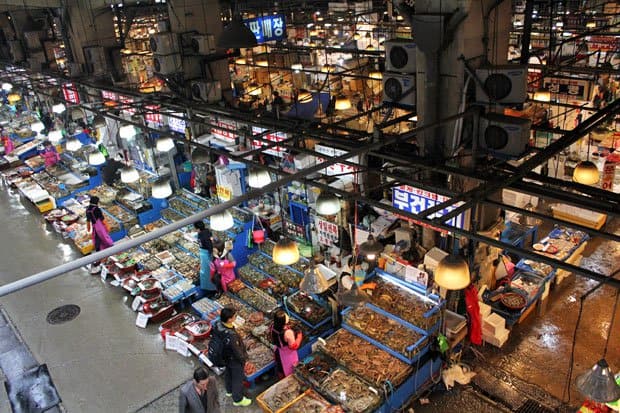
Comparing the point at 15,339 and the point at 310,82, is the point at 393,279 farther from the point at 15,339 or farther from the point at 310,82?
the point at 310,82

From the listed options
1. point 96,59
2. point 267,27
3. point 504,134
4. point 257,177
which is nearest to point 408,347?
point 504,134

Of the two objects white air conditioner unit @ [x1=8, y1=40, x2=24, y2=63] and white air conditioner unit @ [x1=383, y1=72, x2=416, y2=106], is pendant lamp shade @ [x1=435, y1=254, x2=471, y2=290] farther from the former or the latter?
white air conditioner unit @ [x1=8, y1=40, x2=24, y2=63]

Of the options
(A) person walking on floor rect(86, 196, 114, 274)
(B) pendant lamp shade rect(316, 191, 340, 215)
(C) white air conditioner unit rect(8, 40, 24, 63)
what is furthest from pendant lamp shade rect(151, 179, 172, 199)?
(C) white air conditioner unit rect(8, 40, 24, 63)

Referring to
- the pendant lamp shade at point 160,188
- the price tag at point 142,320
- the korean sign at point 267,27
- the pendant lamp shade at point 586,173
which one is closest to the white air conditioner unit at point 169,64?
the korean sign at point 267,27

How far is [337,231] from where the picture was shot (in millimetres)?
10977

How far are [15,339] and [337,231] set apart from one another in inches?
288

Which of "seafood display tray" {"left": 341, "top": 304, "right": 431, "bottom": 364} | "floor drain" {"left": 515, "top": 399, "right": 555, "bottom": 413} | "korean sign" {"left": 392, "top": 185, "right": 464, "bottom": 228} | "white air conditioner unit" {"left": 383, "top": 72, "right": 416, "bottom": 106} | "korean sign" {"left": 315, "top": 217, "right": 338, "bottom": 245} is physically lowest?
"floor drain" {"left": 515, "top": 399, "right": 555, "bottom": 413}

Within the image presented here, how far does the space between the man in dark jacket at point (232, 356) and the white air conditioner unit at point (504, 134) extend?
183 inches

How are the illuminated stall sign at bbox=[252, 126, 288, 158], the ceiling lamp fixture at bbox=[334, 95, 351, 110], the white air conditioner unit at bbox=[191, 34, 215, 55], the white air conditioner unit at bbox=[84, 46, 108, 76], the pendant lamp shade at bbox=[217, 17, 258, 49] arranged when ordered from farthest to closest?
the white air conditioner unit at bbox=[84, 46, 108, 76] → the ceiling lamp fixture at bbox=[334, 95, 351, 110] → the white air conditioner unit at bbox=[191, 34, 215, 55] → the illuminated stall sign at bbox=[252, 126, 288, 158] → the pendant lamp shade at bbox=[217, 17, 258, 49]

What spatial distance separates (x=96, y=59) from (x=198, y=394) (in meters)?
13.5

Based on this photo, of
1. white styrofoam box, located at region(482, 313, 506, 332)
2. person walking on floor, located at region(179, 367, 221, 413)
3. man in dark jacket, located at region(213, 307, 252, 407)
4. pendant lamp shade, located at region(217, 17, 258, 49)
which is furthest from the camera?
white styrofoam box, located at region(482, 313, 506, 332)

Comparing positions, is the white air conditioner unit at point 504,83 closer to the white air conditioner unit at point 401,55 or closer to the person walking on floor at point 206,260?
the white air conditioner unit at point 401,55

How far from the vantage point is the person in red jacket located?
8086mm

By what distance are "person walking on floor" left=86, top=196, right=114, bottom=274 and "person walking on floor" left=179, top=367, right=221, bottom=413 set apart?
23.6 feet
